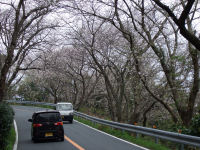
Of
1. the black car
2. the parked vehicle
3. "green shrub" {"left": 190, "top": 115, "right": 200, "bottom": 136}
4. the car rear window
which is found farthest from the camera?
the parked vehicle

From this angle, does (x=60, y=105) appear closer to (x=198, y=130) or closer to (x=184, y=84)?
(x=184, y=84)

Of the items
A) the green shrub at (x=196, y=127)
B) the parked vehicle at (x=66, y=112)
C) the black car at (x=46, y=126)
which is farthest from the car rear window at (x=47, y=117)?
the parked vehicle at (x=66, y=112)

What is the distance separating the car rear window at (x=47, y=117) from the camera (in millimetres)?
13797

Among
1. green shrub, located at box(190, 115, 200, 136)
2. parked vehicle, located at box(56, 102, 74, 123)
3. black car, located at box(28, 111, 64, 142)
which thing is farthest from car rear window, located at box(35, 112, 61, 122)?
parked vehicle, located at box(56, 102, 74, 123)

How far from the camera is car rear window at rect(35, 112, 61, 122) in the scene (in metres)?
13.8

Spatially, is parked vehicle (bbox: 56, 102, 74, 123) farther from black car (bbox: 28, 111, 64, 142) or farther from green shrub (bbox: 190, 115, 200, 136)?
green shrub (bbox: 190, 115, 200, 136)

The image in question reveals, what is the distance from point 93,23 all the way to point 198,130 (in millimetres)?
13002

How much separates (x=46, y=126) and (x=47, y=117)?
1.47 feet

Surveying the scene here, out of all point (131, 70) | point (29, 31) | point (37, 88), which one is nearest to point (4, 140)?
point (29, 31)

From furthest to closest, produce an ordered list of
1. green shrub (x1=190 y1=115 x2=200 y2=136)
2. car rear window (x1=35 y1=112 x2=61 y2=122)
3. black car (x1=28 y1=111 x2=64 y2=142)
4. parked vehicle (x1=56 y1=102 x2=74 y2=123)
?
parked vehicle (x1=56 y1=102 x2=74 y2=123), car rear window (x1=35 y1=112 x2=61 y2=122), black car (x1=28 y1=111 x2=64 y2=142), green shrub (x1=190 y1=115 x2=200 y2=136)

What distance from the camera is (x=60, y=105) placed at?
25.9 meters

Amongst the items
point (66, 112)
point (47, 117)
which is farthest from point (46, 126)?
point (66, 112)

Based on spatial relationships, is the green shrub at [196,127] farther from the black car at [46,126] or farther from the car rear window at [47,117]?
the car rear window at [47,117]

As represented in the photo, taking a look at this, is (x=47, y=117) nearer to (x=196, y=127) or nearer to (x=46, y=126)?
(x=46, y=126)
